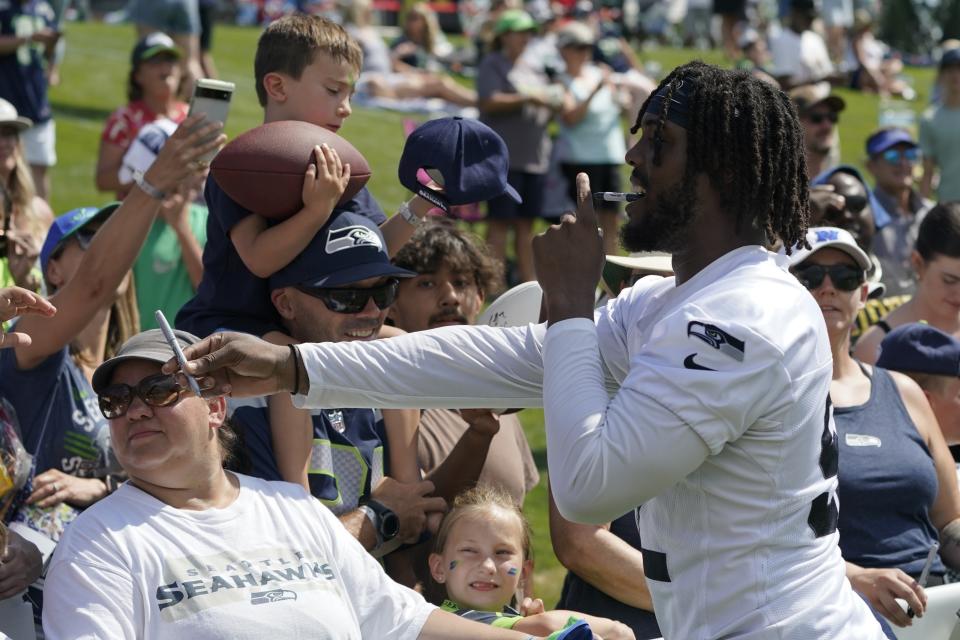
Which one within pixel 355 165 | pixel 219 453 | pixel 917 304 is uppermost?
pixel 355 165

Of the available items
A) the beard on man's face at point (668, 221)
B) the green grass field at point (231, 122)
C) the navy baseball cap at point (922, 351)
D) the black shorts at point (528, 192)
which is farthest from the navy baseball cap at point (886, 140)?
the beard on man's face at point (668, 221)

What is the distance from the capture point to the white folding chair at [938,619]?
4.62 m

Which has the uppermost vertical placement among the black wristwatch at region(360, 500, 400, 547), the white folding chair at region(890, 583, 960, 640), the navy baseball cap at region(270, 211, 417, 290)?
the navy baseball cap at region(270, 211, 417, 290)

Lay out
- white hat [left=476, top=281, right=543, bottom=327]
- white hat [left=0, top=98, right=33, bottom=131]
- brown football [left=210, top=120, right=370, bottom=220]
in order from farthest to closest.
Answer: white hat [left=0, top=98, right=33, bottom=131]
white hat [left=476, top=281, right=543, bottom=327]
brown football [left=210, top=120, right=370, bottom=220]

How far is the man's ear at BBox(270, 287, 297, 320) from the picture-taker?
4258mm

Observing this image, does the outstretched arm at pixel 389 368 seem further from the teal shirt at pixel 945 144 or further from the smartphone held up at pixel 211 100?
the teal shirt at pixel 945 144

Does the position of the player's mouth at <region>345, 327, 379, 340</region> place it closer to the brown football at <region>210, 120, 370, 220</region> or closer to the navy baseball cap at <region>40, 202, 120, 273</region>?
the brown football at <region>210, 120, 370, 220</region>

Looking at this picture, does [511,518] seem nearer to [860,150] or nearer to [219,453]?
[219,453]

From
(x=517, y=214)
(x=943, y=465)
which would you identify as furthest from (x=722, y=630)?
(x=517, y=214)

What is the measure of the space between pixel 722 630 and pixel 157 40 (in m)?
6.76

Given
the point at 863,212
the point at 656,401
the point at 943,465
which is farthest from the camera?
the point at 863,212

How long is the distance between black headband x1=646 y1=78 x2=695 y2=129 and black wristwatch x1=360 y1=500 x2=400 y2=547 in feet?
6.06

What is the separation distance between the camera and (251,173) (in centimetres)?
410

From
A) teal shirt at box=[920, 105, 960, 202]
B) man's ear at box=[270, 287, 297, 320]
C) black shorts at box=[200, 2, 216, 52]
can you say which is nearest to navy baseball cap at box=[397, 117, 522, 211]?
man's ear at box=[270, 287, 297, 320]
